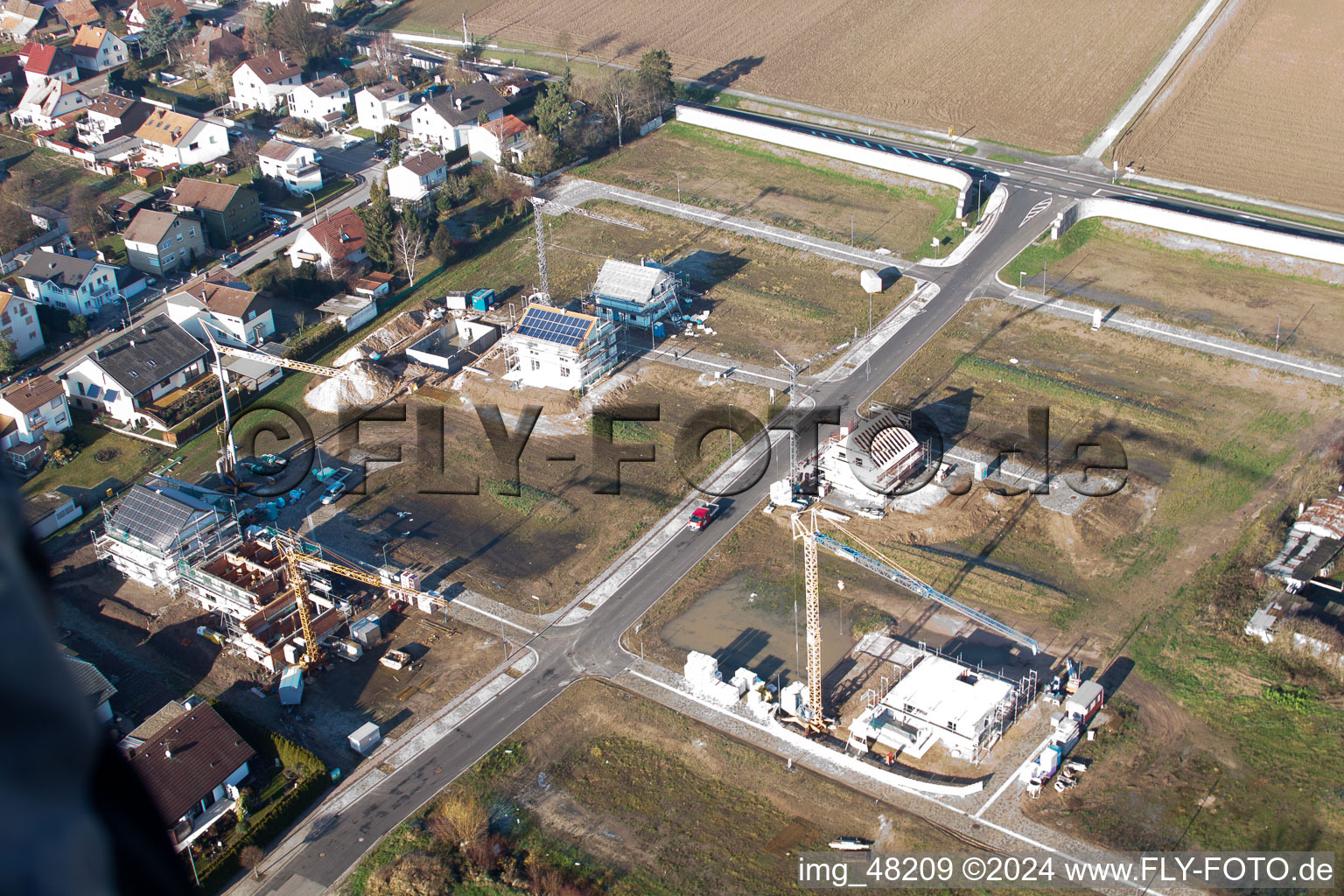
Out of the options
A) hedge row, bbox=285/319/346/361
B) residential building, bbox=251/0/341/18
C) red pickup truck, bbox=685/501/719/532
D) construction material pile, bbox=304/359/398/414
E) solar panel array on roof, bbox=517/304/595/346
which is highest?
residential building, bbox=251/0/341/18

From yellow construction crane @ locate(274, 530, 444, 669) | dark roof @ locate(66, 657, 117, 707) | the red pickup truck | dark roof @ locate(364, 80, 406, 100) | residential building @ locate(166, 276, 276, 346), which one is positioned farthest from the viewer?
dark roof @ locate(364, 80, 406, 100)

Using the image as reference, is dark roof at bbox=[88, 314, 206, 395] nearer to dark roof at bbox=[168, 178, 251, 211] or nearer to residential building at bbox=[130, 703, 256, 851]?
dark roof at bbox=[168, 178, 251, 211]

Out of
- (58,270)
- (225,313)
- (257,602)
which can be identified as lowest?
(257,602)

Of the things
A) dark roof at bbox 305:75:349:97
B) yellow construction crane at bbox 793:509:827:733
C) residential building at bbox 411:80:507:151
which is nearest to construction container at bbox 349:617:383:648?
yellow construction crane at bbox 793:509:827:733

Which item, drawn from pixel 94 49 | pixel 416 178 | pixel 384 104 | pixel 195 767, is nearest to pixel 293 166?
pixel 416 178

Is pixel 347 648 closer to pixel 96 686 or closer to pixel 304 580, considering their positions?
pixel 304 580

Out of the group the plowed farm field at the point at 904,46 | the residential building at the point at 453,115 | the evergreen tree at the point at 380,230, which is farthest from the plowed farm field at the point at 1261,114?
the evergreen tree at the point at 380,230
